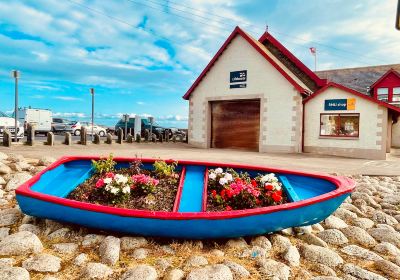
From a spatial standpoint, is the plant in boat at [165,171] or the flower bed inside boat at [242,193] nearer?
the flower bed inside boat at [242,193]

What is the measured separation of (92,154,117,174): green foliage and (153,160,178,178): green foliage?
816 mm

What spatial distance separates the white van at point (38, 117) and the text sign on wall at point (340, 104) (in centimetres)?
2396

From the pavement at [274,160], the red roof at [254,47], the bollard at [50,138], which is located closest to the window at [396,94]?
the pavement at [274,160]

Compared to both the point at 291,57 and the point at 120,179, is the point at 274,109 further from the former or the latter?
the point at 120,179

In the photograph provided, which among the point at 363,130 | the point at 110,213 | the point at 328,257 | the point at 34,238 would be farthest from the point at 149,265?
the point at 363,130

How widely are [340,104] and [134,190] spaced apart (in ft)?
44.0

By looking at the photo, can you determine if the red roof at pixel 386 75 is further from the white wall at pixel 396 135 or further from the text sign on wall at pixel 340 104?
the text sign on wall at pixel 340 104

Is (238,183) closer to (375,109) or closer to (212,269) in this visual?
(212,269)

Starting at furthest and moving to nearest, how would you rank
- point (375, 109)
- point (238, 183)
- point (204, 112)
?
point (204, 112) < point (375, 109) < point (238, 183)

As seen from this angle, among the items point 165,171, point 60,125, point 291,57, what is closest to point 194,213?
point 165,171

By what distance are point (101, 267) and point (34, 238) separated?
3.77ft

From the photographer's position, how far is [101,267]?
3350mm

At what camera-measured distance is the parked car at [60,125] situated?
101ft

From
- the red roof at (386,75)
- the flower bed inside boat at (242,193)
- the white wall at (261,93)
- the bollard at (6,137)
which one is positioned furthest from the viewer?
the red roof at (386,75)
